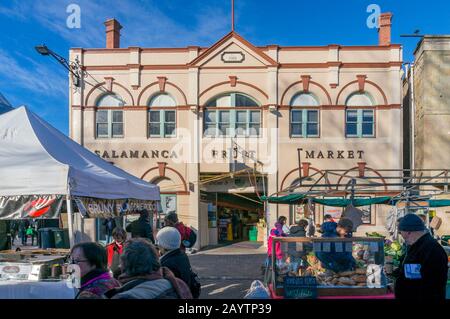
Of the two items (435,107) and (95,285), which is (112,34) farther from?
(95,285)

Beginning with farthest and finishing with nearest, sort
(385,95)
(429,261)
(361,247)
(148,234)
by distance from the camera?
1. (385,95)
2. (148,234)
3. (361,247)
4. (429,261)

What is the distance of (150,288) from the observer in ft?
10.6

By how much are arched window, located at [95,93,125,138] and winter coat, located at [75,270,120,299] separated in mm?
15881

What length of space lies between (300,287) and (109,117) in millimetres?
15091

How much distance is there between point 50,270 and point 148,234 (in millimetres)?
3452

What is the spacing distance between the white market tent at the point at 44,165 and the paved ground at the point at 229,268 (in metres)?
3.61

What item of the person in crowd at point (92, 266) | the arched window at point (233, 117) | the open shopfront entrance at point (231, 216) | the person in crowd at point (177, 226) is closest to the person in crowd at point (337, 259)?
the person in crowd at point (177, 226)

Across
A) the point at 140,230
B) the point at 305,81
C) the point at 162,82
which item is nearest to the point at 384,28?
the point at 305,81

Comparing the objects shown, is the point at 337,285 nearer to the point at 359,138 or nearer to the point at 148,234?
the point at 148,234

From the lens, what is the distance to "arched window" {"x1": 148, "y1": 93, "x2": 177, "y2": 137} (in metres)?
19.1

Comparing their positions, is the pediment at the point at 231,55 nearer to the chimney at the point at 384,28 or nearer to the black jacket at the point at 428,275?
the chimney at the point at 384,28

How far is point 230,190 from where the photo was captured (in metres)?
19.4
